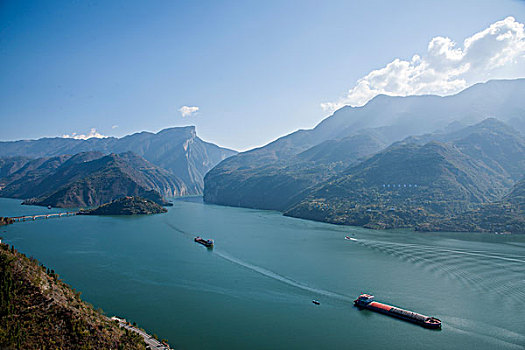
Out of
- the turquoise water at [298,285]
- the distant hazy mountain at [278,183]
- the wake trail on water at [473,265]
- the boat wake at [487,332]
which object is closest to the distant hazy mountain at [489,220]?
the turquoise water at [298,285]

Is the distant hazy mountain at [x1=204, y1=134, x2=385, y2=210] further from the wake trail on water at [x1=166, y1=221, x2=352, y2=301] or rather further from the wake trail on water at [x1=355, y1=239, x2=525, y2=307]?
the wake trail on water at [x1=166, y1=221, x2=352, y2=301]

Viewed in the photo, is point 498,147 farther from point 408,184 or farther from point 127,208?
point 127,208

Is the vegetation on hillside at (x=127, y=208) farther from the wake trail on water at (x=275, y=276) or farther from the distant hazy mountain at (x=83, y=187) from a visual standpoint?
the wake trail on water at (x=275, y=276)

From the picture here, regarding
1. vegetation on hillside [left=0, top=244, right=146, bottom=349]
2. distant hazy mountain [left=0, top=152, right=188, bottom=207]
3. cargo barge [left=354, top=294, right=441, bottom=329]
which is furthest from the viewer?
distant hazy mountain [left=0, top=152, right=188, bottom=207]

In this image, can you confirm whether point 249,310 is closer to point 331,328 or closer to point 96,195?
point 331,328

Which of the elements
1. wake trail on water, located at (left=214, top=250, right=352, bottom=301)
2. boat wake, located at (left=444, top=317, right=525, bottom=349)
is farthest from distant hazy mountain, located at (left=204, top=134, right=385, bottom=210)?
boat wake, located at (left=444, top=317, right=525, bottom=349)
